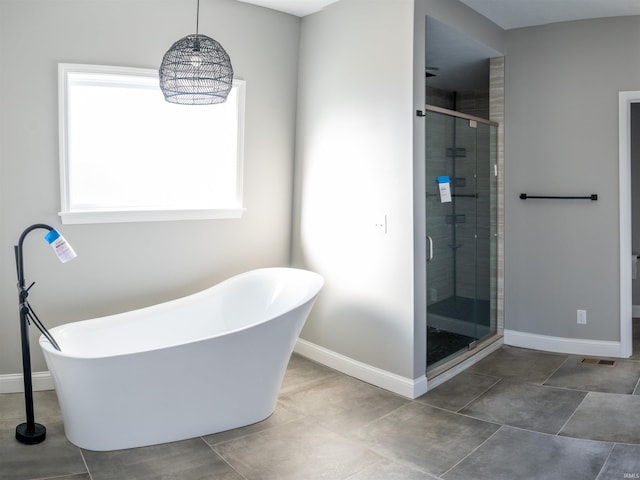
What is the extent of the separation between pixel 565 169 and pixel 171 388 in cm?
333

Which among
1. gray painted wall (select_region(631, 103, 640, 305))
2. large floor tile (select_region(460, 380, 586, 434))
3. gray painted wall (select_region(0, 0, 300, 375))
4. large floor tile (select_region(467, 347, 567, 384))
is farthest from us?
gray painted wall (select_region(631, 103, 640, 305))

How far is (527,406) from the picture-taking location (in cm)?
330

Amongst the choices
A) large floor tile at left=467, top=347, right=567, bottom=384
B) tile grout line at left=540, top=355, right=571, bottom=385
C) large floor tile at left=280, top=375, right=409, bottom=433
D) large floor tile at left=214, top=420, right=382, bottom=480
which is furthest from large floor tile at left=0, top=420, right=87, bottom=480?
tile grout line at left=540, top=355, right=571, bottom=385

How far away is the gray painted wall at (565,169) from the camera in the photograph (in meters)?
4.12

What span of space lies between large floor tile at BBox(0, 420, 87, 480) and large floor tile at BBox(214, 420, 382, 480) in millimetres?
695

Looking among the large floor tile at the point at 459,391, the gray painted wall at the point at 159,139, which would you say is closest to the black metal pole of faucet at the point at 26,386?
the gray painted wall at the point at 159,139

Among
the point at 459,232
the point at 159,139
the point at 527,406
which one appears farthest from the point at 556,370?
the point at 159,139

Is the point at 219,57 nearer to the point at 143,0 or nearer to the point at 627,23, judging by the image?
the point at 143,0

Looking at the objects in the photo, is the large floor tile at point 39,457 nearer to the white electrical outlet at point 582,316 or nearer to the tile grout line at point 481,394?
the tile grout line at point 481,394

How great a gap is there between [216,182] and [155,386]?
1772 mm

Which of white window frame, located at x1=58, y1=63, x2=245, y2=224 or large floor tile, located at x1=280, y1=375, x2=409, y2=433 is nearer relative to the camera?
large floor tile, located at x1=280, y1=375, x2=409, y2=433

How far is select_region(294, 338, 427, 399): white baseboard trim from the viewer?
3.47 m

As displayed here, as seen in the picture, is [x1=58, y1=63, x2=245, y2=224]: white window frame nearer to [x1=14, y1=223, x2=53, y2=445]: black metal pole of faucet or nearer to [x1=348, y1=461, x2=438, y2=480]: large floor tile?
[x1=14, y1=223, x2=53, y2=445]: black metal pole of faucet

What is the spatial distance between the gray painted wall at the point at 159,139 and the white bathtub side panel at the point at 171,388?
92cm
